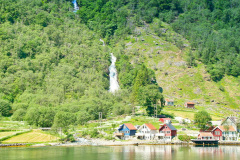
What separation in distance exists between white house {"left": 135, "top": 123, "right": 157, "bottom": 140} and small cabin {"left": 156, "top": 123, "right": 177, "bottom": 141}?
209cm

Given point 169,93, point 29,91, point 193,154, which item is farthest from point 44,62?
point 193,154

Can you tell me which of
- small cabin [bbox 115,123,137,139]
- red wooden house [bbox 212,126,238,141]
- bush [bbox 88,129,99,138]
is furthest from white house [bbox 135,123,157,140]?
red wooden house [bbox 212,126,238,141]

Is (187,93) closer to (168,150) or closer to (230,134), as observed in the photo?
(230,134)

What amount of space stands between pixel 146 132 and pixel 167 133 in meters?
7.42

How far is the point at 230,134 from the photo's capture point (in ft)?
408

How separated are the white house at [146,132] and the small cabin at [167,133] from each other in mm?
2090

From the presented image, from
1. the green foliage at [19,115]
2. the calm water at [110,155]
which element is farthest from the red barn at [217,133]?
the green foliage at [19,115]

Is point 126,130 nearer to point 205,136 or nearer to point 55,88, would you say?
point 205,136

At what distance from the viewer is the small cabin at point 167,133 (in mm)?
119219

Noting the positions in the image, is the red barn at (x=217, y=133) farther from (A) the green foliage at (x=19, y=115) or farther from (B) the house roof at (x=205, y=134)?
(A) the green foliage at (x=19, y=115)

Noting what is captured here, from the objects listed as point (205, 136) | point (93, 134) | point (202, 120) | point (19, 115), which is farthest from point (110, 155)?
point (19, 115)

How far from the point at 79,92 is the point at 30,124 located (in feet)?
147

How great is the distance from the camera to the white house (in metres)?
121

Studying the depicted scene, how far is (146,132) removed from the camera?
4801 inches
